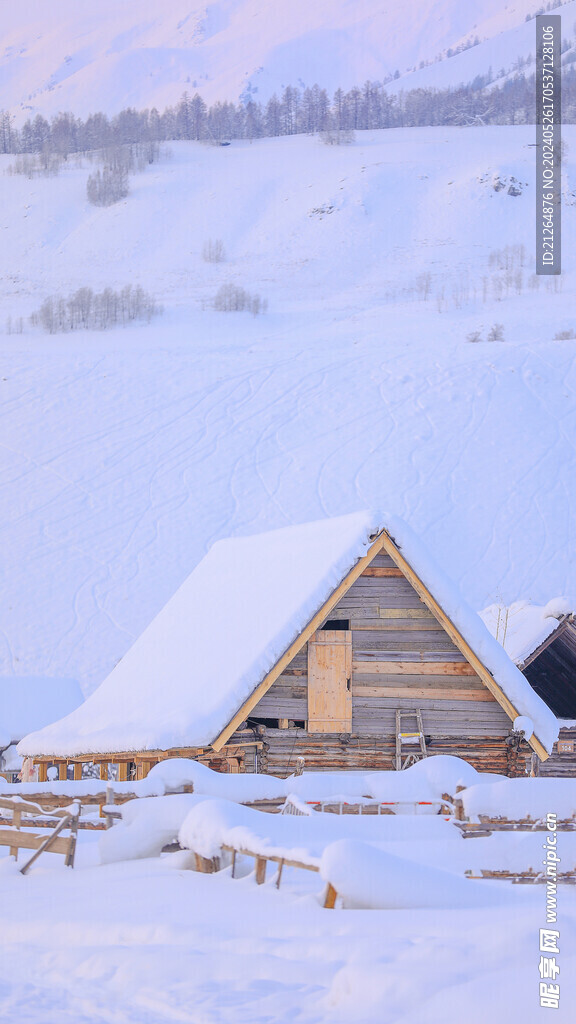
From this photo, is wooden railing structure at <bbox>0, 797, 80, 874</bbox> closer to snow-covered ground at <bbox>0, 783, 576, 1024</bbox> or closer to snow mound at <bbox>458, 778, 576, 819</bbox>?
snow-covered ground at <bbox>0, 783, 576, 1024</bbox>

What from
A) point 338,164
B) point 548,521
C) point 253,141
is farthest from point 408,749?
point 253,141

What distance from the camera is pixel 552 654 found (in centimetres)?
2433

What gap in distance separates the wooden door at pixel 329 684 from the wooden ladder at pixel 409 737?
712mm

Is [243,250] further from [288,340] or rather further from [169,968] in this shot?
[169,968]

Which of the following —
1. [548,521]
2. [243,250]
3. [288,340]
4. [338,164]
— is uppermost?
[338,164]

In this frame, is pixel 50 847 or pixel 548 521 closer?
pixel 50 847

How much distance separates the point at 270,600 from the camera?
17.2 m

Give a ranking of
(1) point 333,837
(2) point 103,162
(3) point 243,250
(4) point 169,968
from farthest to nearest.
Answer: (2) point 103,162, (3) point 243,250, (1) point 333,837, (4) point 169,968

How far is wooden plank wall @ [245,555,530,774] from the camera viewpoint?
16750 mm

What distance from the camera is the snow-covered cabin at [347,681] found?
51.6 ft

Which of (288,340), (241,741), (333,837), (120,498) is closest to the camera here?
(333,837)

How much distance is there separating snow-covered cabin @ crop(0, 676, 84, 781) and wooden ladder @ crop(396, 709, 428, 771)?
43.8ft

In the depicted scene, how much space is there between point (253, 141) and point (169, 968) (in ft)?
490

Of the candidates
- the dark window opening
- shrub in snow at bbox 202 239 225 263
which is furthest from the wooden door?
shrub in snow at bbox 202 239 225 263
